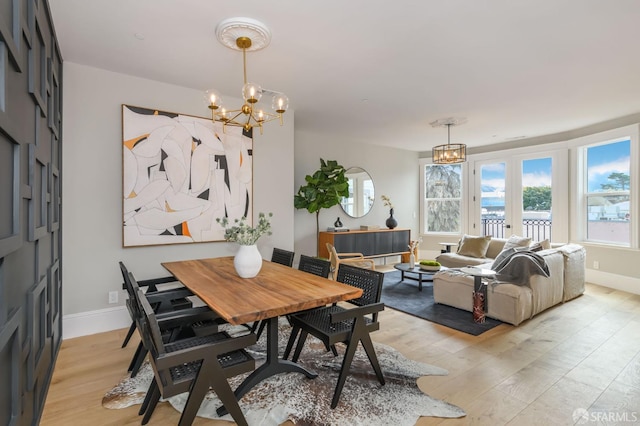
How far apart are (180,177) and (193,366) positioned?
235cm

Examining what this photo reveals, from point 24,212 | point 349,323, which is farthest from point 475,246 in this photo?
point 24,212

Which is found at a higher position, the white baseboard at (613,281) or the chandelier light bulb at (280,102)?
the chandelier light bulb at (280,102)

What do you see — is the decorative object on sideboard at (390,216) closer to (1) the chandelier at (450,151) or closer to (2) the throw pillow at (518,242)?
(1) the chandelier at (450,151)

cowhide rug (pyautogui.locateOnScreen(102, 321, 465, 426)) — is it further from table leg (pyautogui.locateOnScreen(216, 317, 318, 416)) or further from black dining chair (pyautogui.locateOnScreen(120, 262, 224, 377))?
black dining chair (pyautogui.locateOnScreen(120, 262, 224, 377))

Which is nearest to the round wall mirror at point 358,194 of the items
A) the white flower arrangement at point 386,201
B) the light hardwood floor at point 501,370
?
the white flower arrangement at point 386,201

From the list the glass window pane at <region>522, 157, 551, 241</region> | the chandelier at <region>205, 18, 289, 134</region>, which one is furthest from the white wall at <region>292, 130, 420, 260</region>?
the chandelier at <region>205, 18, 289, 134</region>

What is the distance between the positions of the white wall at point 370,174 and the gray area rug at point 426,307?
166 cm

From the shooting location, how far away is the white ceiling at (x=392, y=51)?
2227mm

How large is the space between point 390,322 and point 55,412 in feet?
9.36

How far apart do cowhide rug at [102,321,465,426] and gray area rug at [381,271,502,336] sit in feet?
3.71

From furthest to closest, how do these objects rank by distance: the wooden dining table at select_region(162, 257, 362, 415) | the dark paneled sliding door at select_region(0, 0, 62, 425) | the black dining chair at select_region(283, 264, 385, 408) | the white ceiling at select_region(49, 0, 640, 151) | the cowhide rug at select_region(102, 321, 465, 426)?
the white ceiling at select_region(49, 0, 640, 151)
the black dining chair at select_region(283, 264, 385, 408)
the cowhide rug at select_region(102, 321, 465, 426)
the wooden dining table at select_region(162, 257, 362, 415)
the dark paneled sliding door at select_region(0, 0, 62, 425)

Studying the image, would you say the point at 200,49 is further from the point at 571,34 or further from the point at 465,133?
the point at 465,133

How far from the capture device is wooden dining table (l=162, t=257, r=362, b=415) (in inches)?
68.0

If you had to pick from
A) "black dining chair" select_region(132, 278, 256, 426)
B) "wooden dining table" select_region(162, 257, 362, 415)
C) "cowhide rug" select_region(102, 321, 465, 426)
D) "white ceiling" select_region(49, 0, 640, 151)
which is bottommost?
"cowhide rug" select_region(102, 321, 465, 426)
